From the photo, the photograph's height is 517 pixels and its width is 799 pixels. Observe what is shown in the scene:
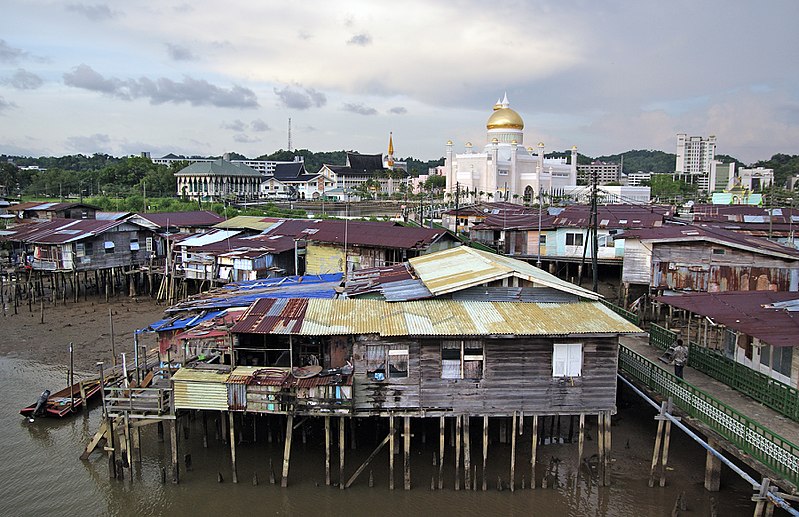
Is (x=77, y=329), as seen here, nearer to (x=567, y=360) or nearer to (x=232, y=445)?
(x=232, y=445)

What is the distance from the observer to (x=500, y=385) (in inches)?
662

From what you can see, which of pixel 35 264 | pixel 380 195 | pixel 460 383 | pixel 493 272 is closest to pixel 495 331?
pixel 460 383

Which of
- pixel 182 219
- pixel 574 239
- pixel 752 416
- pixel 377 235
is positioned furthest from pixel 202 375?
pixel 182 219

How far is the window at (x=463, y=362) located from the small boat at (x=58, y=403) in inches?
567

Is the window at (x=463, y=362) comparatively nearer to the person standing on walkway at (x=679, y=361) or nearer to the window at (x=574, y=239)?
the person standing on walkway at (x=679, y=361)

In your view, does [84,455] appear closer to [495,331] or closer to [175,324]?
[175,324]

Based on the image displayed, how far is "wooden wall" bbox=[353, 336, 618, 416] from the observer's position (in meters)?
16.8

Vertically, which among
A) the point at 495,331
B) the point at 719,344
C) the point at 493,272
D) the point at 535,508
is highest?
the point at 493,272

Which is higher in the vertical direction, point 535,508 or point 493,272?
point 493,272

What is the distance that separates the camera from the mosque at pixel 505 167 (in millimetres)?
94438

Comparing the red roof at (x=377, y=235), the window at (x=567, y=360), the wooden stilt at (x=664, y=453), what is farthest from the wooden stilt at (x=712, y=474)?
the red roof at (x=377, y=235)

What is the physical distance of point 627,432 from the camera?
782 inches

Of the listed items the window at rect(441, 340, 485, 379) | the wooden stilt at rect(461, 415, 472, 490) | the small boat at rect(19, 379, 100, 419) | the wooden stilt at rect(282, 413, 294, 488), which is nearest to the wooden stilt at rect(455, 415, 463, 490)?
the wooden stilt at rect(461, 415, 472, 490)

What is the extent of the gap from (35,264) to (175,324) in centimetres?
2579
